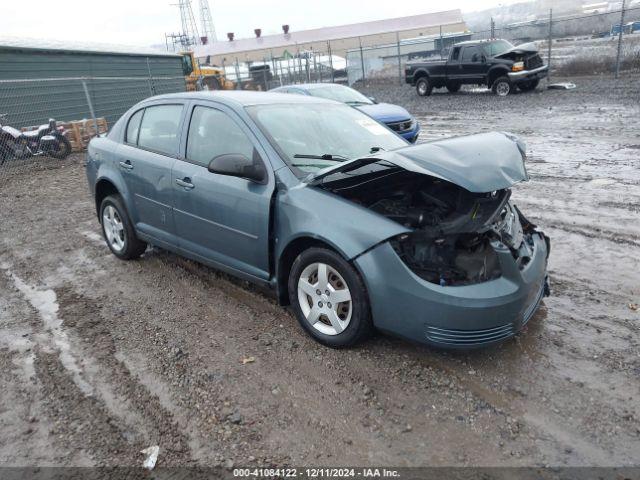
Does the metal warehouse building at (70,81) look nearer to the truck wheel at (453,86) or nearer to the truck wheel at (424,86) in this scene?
the truck wheel at (424,86)

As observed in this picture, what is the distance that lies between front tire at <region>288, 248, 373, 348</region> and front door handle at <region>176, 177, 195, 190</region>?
1215mm

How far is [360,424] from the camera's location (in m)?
2.74

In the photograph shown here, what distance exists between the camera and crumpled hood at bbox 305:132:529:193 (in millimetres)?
2957

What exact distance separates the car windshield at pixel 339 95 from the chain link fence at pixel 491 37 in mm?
8929

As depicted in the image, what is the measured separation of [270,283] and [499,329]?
64.4 inches

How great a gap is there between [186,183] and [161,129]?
0.81 metres

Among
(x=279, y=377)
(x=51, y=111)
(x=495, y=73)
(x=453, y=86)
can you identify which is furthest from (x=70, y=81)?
(x=279, y=377)

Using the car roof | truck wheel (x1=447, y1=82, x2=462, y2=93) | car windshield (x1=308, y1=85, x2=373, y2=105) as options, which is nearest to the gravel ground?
the car roof

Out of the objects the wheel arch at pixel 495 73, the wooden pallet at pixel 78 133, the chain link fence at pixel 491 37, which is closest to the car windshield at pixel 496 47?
the wheel arch at pixel 495 73

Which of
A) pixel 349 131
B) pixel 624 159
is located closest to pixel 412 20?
pixel 624 159

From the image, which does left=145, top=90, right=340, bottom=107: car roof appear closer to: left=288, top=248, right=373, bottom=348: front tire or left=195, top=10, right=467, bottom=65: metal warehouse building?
left=288, top=248, right=373, bottom=348: front tire

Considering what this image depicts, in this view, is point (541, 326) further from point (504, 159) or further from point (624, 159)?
point (624, 159)

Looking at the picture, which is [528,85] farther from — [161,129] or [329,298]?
[329,298]

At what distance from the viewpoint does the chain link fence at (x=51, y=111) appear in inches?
455
